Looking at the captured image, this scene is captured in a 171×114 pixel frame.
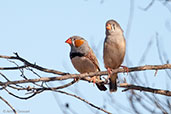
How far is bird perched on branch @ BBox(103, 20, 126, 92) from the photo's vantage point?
167 inches

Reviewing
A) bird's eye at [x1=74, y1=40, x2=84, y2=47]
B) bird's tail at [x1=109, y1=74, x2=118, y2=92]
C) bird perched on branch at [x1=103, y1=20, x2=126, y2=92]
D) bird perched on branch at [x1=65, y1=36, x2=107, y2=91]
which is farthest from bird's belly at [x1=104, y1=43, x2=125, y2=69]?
bird's eye at [x1=74, y1=40, x2=84, y2=47]

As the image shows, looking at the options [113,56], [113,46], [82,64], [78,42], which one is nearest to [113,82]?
[113,56]

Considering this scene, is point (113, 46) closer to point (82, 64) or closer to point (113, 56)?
point (113, 56)

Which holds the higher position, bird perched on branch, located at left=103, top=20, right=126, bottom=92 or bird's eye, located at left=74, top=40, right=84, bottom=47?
bird's eye, located at left=74, top=40, right=84, bottom=47

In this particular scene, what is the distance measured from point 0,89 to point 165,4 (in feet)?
7.83

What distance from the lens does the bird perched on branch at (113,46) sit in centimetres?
423

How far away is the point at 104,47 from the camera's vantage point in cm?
432

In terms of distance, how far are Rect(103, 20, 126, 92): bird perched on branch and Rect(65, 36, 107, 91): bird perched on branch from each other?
789mm

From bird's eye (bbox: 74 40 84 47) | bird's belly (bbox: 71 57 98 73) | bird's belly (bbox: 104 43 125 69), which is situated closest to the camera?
bird's belly (bbox: 104 43 125 69)

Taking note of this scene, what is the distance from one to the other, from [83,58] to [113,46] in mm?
1136

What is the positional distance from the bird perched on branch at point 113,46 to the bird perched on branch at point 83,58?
0.79 meters

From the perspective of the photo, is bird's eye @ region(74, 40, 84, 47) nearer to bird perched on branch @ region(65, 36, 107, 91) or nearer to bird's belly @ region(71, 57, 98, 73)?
bird perched on branch @ region(65, 36, 107, 91)

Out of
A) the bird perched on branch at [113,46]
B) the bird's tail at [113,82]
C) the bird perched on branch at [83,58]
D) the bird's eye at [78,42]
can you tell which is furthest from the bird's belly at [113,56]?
the bird's eye at [78,42]

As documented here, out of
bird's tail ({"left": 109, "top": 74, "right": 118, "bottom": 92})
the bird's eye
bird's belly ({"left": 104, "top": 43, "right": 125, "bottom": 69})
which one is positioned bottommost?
bird's tail ({"left": 109, "top": 74, "right": 118, "bottom": 92})
